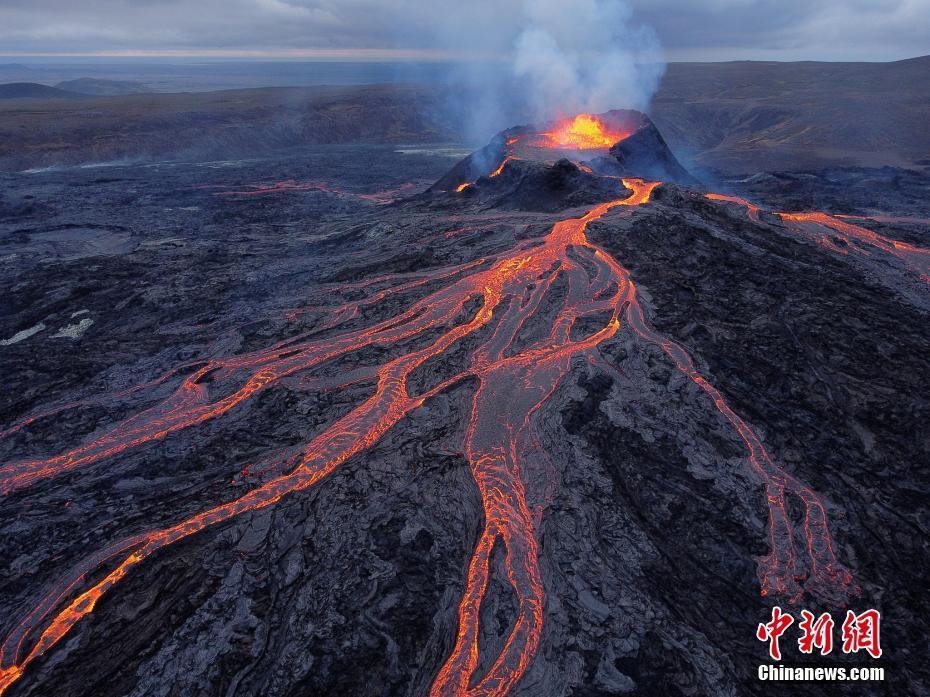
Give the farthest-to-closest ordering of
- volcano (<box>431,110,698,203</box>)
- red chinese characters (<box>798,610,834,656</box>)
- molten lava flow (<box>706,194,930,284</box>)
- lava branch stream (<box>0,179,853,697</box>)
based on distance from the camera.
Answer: volcano (<box>431,110,698,203</box>) → molten lava flow (<box>706,194,930,284</box>) → lava branch stream (<box>0,179,853,697</box>) → red chinese characters (<box>798,610,834,656</box>)

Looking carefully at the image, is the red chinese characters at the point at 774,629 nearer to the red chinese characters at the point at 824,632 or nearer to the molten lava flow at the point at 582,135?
the red chinese characters at the point at 824,632

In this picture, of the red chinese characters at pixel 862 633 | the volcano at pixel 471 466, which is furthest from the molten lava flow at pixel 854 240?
the red chinese characters at pixel 862 633

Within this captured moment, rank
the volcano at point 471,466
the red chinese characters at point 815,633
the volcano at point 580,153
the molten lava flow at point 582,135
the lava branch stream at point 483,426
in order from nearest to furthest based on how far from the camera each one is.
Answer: the volcano at point 471,466, the red chinese characters at point 815,633, the lava branch stream at point 483,426, the volcano at point 580,153, the molten lava flow at point 582,135

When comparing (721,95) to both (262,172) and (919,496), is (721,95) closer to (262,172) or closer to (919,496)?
(262,172)

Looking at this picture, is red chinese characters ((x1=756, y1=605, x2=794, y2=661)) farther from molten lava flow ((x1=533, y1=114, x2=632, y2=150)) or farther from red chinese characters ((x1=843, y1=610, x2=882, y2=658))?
molten lava flow ((x1=533, y1=114, x2=632, y2=150))

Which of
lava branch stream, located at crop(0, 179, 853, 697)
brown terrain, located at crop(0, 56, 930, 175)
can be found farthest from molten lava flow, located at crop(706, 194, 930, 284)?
brown terrain, located at crop(0, 56, 930, 175)
